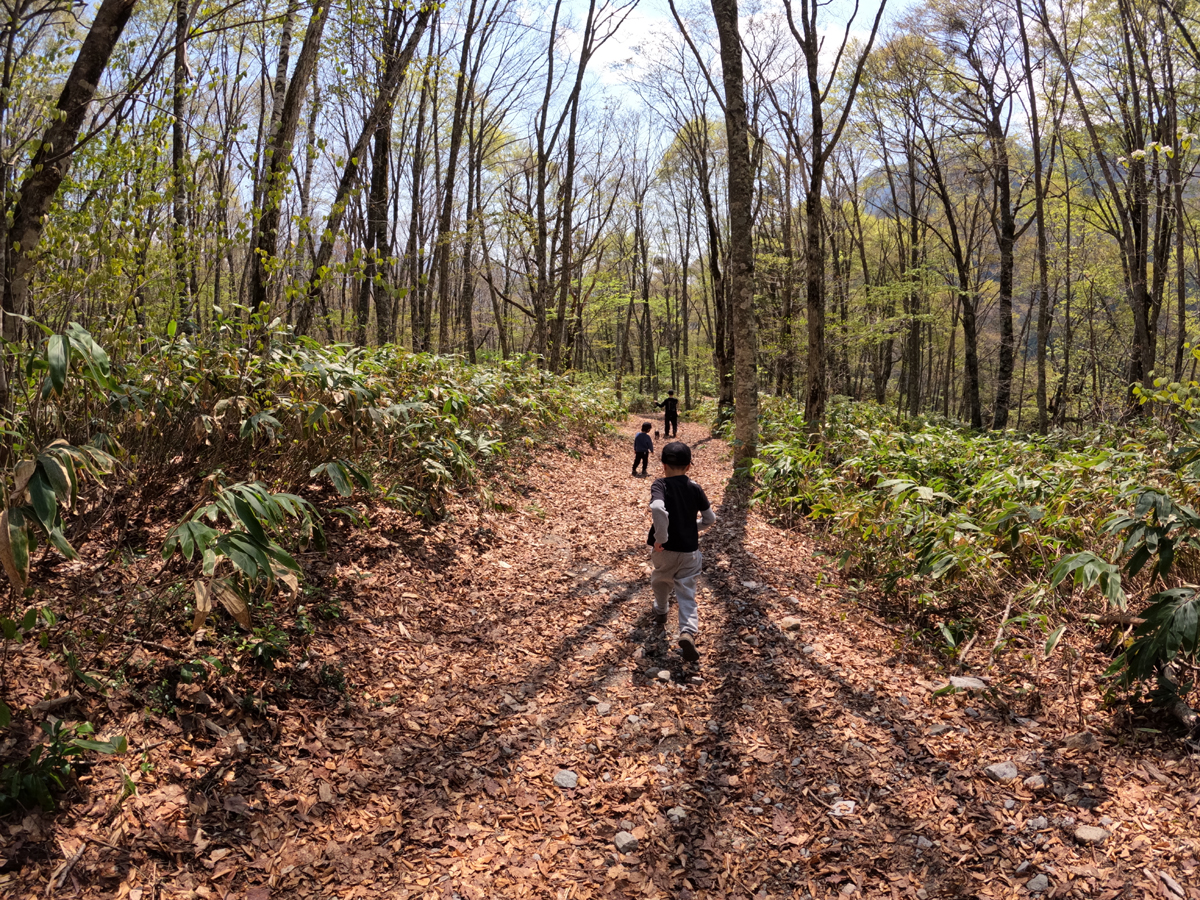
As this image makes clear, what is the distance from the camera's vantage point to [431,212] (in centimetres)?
2175

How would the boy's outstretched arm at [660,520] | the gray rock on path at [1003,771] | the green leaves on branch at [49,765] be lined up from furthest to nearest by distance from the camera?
the boy's outstretched arm at [660,520] → the gray rock on path at [1003,771] → the green leaves on branch at [49,765]

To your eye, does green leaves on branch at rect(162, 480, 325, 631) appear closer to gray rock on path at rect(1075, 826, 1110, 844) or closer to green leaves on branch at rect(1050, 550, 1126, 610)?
gray rock on path at rect(1075, 826, 1110, 844)

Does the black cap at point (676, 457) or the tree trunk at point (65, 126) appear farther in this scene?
the black cap at point (676, 457)

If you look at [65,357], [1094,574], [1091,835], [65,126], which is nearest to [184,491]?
[65,357]

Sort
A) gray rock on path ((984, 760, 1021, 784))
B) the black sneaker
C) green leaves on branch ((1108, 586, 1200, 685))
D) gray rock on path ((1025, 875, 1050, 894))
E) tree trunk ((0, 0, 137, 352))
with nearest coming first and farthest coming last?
gray rock on path ((1025, 875, 1050, 894)) → green leaves on branch ((1108, 586, 1200, 685)) → gray rock on path ((984, 760, 1021, 784)) → tree trunk ((0, 0, 137, 352)) → the black sneaker

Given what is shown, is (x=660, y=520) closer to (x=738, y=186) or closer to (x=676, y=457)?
(x=676, y=457)

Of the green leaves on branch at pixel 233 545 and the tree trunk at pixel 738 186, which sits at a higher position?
the tree trunk at pixel 738 186

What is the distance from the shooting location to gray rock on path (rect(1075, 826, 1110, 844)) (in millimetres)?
2334

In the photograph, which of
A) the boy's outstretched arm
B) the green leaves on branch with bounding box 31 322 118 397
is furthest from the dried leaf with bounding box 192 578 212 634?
the boy's outstretched arm

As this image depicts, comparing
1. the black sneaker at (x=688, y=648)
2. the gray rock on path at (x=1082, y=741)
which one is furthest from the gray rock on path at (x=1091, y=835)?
the black sneaker at (x=688, y=648)

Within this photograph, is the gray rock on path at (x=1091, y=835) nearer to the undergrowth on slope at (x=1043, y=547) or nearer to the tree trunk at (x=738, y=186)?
the undergrowth on slope at (x=1043, y=547)

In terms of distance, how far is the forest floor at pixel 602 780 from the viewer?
87.4 inches

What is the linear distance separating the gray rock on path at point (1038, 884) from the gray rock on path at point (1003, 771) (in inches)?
22.2

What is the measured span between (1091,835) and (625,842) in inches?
74.7
